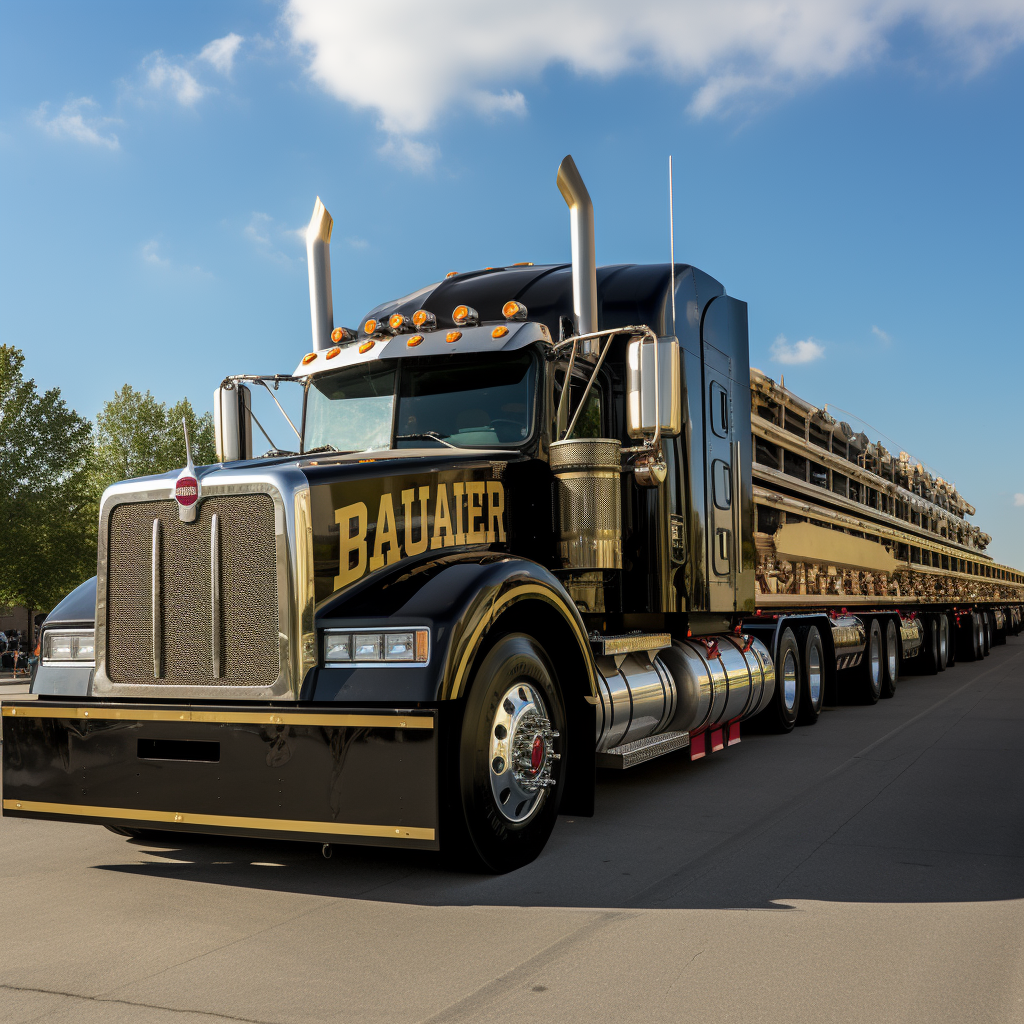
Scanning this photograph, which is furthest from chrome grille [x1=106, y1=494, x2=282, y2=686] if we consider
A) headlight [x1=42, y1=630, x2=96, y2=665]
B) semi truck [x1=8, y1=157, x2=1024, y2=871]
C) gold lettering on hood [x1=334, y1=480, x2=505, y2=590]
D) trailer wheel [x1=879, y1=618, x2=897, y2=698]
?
trailer wheel [x1=879, y1=618, x2=897, y2=698]

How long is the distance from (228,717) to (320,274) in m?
4.23

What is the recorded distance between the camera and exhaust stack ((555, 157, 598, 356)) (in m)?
6.69

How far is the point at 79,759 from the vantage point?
4789 millimetres

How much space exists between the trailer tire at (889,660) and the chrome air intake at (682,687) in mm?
5770

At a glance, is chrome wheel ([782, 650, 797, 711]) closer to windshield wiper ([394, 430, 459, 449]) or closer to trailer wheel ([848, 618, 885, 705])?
trailer wheel ([848, 618, 885, 705])

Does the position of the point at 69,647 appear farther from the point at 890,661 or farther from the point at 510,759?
the point at 890,661

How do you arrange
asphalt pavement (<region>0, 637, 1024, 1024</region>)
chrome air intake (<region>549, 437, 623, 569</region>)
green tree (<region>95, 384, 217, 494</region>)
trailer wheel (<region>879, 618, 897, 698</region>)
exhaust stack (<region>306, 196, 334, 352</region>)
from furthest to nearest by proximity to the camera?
1. green tree (<region>95, 384, 217, 494</region>)
2. trailer wheel (<region>879, 618, 897, 698</region>)
3. exhaust stack (<region>306, 196, 334, 352</region>)
4. chrome air intake (<region>549, 437, 623, 569</region>)
5. asphalt pavement (<region>0, 637, 1024, 1024</region>)

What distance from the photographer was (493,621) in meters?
4.80

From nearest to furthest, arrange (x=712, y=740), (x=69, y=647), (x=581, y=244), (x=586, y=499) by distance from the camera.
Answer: (x=69, y=647) → (x=586, y=499) → (x=581, y=244) → (x=712, y=740)

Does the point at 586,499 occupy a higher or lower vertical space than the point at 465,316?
lower

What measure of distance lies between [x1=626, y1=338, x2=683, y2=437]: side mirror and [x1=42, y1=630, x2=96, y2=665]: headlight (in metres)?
3.06

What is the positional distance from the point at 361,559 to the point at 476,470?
3.56 feet

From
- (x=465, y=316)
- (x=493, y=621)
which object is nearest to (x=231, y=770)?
(x=493, y=621)

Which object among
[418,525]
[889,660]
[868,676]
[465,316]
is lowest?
[868,676]
